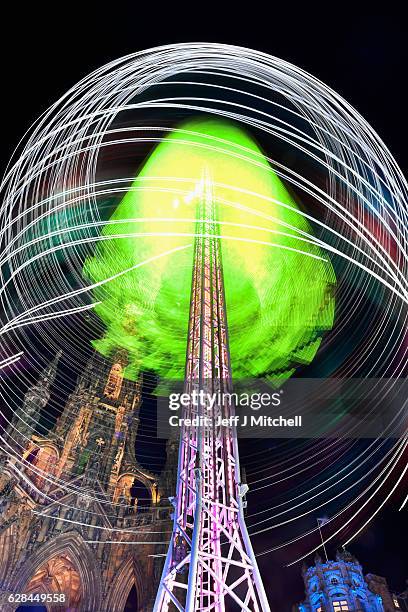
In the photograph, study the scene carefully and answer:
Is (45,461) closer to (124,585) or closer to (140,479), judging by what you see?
(140,479)

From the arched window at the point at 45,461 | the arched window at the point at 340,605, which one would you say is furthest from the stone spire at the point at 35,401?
the arched window at the point at 340,605

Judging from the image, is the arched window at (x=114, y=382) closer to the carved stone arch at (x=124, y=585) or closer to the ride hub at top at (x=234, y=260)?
the ride hub at top at (x=234, y=260)

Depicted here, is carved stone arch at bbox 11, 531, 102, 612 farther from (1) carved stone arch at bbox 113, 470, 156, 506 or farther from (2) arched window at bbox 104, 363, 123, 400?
(2) arched window at bbox 104, 363, 123, 400

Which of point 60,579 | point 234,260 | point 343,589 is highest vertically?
point 234,260

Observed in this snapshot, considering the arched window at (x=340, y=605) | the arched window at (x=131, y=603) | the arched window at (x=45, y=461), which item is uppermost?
the arched window at (x=45, y=461)

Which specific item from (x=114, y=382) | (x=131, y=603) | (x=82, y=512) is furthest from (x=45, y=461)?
(x=131, y=603)

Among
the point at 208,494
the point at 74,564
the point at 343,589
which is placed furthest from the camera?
the point at 343,589

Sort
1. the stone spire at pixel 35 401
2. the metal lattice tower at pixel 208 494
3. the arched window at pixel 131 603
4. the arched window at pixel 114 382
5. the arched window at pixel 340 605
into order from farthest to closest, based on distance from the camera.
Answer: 1. the arched window at pixel 114 382
2. the arched window at pixel 340 605
3. the stone spire at pixel 35 401
4. the arched window at pixel 131 603
5. the metal lattice tower at pixel 208 494
